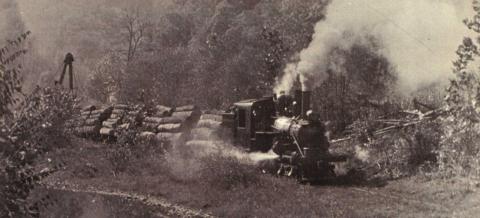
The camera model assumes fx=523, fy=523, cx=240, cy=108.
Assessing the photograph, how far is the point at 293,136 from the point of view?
49.6 feet

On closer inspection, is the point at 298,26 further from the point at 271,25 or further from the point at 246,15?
the point at 246,15

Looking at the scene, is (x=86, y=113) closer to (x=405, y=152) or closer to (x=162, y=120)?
(x=162, y=120)

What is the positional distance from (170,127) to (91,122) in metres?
6.29

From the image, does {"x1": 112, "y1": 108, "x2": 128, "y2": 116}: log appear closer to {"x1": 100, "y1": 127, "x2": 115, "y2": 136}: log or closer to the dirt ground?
{"x1": 100, "y1": 127, "x2": 115, "y2": 136}: log

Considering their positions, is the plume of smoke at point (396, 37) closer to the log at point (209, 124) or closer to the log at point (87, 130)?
the log at point (209, 124)

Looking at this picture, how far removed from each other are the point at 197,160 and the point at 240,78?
15.5m

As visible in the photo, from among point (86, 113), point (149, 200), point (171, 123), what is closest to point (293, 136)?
point (149, 200)

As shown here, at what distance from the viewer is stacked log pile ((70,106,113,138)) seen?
25.4 meters

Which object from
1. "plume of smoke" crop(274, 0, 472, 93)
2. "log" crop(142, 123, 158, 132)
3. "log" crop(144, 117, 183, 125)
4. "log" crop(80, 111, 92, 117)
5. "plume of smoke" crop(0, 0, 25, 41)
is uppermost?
"plume of smoke" crop(0, 0, 25, 41)

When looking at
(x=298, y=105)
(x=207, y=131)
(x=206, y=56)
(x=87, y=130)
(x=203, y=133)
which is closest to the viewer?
(x=298, y=105)

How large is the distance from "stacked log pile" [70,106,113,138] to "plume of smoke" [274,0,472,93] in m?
10.2

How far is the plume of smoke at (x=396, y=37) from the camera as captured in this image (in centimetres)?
1393

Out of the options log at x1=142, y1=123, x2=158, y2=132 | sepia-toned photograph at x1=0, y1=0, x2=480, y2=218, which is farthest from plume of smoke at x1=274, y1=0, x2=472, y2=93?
log at x1=142, y1=123, x2=158, y2=132

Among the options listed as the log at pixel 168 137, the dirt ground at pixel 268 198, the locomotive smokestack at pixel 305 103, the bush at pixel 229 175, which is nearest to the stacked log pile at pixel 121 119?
the log at pixel 168 137
